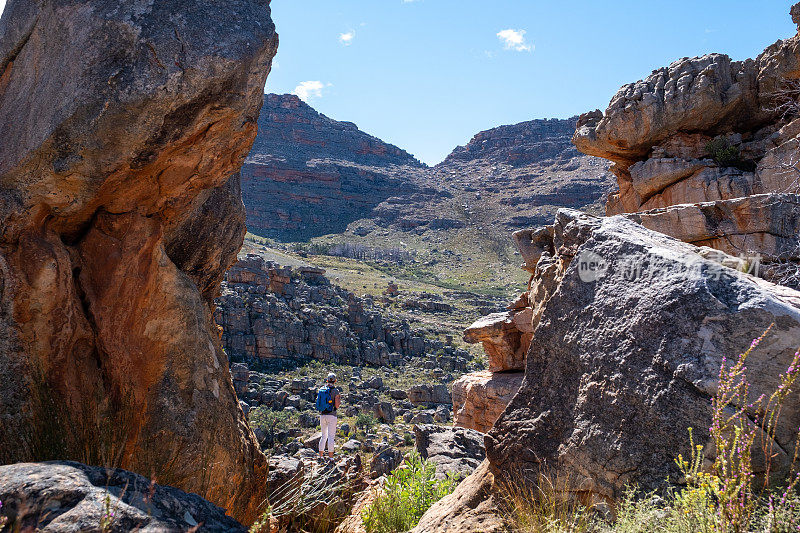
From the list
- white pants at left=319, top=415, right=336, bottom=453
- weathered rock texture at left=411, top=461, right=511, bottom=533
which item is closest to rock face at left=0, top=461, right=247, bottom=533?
weathered rock texture at left=411, top=461, right=511, bottom=533

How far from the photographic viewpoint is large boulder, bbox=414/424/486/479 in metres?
7.54

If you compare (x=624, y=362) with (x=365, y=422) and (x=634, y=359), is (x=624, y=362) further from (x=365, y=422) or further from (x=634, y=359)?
(x=365, y=422)

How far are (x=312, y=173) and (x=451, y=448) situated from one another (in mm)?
116966

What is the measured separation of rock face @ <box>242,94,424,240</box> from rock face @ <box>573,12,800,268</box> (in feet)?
294

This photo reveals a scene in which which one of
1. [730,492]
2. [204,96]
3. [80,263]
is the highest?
[204,96]

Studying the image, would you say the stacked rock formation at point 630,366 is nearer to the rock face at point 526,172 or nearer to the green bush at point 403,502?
the green bush at point 403,502

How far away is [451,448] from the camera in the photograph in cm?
844

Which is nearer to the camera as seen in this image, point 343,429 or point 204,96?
point 204,96

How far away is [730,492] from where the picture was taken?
2.43 meters

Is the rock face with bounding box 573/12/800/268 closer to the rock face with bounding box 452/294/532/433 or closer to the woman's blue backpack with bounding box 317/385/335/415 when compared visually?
the rock face with bounding box 452/294/532/433

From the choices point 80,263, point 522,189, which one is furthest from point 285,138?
point 80,263

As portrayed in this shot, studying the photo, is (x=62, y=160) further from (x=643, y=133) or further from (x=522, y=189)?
(x=522, y=189)

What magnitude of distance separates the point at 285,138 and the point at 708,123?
423 ft

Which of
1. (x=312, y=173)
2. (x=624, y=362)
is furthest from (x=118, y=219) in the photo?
(x=312, y=173)
